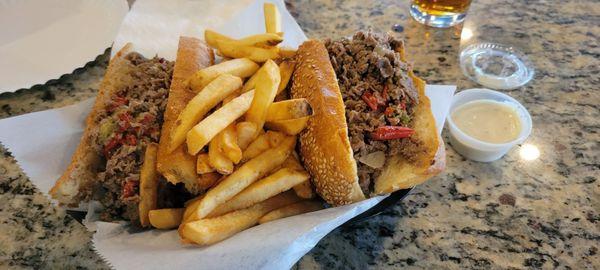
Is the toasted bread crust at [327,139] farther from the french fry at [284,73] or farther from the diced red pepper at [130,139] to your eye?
the diced red pepper at [130,139]

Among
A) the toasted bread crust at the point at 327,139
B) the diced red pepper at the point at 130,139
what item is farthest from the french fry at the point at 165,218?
the toasted bread crust at the point at 327,139

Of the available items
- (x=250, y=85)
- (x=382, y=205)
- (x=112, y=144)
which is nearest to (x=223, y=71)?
(x=250, y=85)

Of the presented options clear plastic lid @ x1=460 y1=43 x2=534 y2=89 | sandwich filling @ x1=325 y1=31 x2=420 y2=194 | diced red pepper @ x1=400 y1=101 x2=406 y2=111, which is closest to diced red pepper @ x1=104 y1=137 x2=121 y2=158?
sandwich filling @ x1=325 y1=31 x2=420 y2=194

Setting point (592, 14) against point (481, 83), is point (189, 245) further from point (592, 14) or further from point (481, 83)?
point (592, 14)

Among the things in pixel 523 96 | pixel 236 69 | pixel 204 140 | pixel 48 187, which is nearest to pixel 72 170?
pixel 48 187

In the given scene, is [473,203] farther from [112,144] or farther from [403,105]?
[112,144]

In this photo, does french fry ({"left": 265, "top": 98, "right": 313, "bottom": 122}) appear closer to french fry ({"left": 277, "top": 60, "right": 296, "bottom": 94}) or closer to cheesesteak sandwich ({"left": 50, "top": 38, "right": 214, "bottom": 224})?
french fry ({"left": 277, "top": 60, "right": 296, "bottom": 94})

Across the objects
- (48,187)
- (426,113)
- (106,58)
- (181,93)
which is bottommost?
(426,113)

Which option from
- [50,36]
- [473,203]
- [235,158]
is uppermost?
[50,36]
